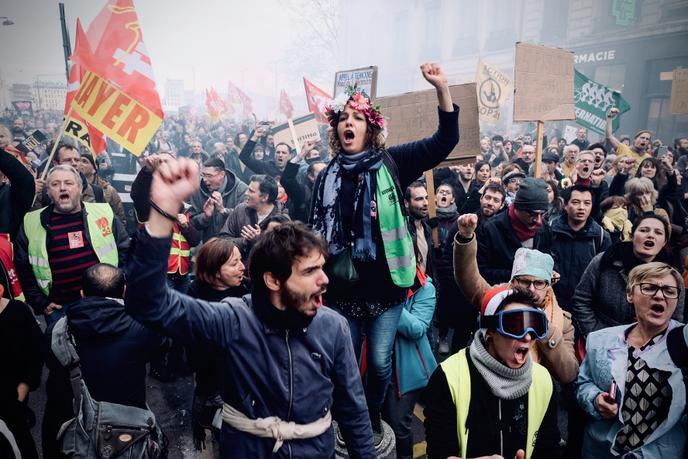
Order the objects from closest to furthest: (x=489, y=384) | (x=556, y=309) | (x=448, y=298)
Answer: (x=489, y=384), (x=556, y=309), (x=448, y=298)

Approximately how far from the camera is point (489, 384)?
196 centimetres

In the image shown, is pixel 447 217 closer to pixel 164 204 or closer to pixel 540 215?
pixel 540 215

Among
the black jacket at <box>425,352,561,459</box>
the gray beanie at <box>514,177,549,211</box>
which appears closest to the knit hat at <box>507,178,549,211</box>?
the gray beanie at <box>514,177,549,211</box>

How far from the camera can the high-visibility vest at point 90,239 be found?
3783 mm

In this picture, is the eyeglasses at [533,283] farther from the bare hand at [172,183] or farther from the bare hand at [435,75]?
the bare hand at [172,183]

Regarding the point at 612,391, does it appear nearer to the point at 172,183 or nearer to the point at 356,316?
the point at 356,316

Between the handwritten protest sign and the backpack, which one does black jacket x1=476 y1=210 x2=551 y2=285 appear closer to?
the backpack

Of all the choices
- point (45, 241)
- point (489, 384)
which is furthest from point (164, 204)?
point (45, 241)

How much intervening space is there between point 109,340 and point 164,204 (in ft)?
5.28

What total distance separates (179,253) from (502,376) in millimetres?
3519

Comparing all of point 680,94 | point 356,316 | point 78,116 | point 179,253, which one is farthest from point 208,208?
point 680,94

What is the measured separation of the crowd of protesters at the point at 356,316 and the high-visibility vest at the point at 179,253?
0.03 metres

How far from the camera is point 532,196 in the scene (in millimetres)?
3631

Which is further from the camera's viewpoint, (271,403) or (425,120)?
(425,120)
